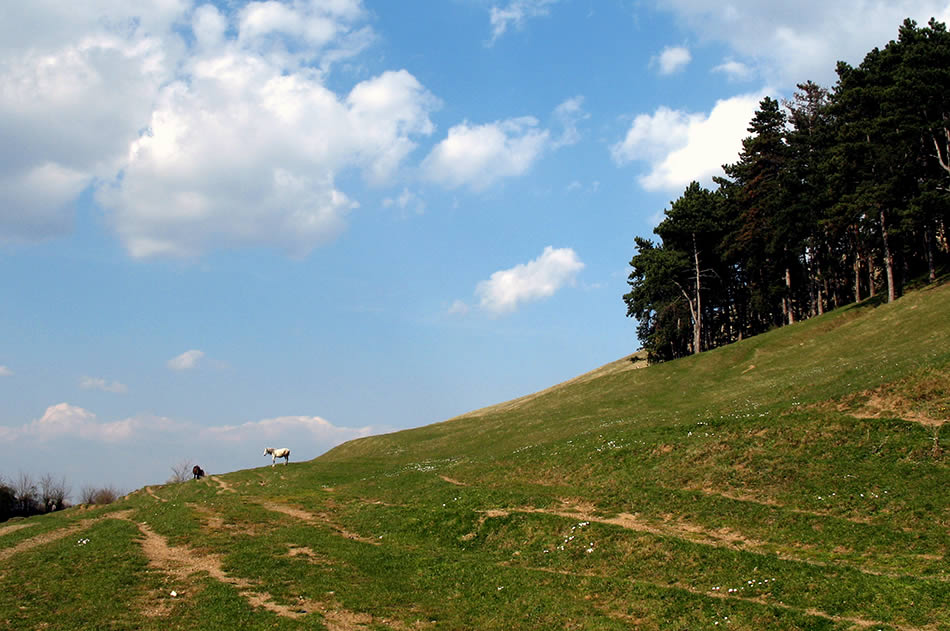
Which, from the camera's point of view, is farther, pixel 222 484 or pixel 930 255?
pixel 930 255

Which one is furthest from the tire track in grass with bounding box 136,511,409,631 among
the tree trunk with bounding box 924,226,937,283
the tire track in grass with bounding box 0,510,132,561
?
the tree trunk with bounding box 924,226,937,283

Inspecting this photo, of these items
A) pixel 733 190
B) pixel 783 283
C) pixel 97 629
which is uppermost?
pixel 733 190

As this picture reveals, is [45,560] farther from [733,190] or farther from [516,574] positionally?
[733,190]

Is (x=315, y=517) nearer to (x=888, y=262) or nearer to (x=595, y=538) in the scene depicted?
(x=595, y=538)

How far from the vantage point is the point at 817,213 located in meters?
81.3

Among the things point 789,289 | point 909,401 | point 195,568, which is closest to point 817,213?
point 789,289

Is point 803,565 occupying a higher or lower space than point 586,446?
lower

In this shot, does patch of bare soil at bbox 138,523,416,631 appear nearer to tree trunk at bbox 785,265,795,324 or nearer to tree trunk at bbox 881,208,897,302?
tree trunk at bbox 881,208,897,302

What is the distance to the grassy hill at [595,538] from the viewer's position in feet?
61.9

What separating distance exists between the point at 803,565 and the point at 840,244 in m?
84.6

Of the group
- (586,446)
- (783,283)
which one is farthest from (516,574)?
(783,283)

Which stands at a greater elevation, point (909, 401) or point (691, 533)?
point (909, 401)

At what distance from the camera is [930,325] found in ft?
177

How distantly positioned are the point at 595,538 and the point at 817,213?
236 feet
